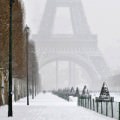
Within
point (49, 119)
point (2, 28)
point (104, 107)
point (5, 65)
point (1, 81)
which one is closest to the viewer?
point (49, 119)

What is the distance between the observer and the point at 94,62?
199 m

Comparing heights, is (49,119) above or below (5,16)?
below

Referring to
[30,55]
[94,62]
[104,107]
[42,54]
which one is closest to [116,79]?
Answer: [94,62]

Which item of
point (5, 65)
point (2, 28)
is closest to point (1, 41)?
point (2, 28)

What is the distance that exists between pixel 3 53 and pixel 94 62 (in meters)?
150

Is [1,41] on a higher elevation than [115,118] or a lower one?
higher

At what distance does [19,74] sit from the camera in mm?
79688

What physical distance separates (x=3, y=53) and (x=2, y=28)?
5.14 meters

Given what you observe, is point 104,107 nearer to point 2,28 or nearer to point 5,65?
point 2,28

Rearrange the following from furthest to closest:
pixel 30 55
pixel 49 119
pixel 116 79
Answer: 1. pixel 116 79
2. pixel 30 55
3. pixel 49 119

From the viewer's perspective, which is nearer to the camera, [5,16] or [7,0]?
[5,16]

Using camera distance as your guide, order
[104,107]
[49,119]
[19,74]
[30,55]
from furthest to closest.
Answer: [30,55] → [19,74] → [104,107] → [49,119]

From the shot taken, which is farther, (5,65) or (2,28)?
(5,65)

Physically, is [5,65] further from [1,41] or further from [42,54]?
[42,54]
